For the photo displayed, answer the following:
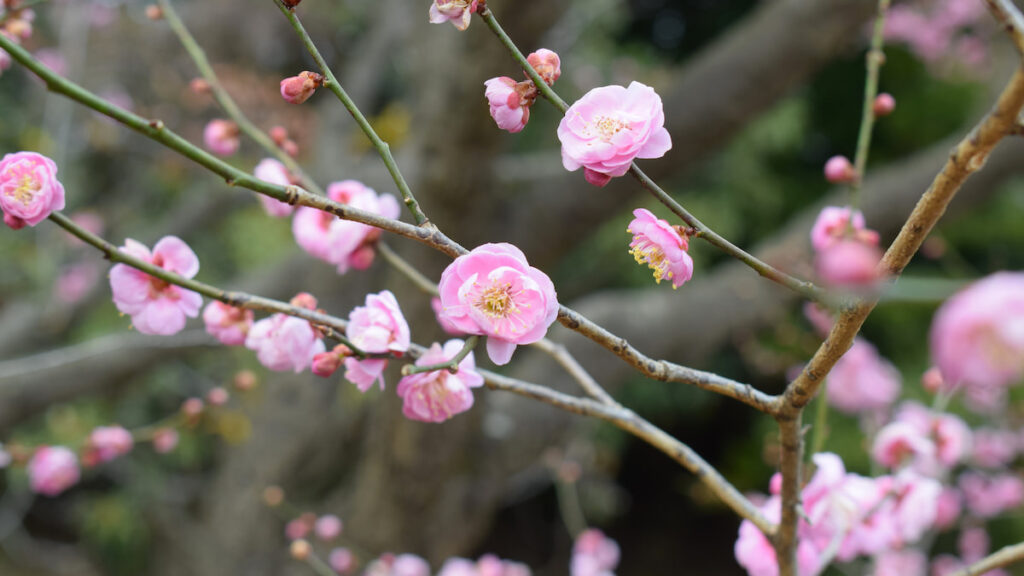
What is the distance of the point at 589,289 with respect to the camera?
306cm

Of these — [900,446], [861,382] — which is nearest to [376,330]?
[900,446]

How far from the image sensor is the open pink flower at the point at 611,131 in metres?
0.33

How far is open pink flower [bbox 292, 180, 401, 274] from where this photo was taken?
1.58 ft

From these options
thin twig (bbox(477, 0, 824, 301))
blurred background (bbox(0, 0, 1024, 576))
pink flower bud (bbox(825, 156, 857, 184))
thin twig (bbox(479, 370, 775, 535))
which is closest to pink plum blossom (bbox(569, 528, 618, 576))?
blurred background (bbox(0, 0, 1024, 576))

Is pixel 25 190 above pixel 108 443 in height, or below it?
above

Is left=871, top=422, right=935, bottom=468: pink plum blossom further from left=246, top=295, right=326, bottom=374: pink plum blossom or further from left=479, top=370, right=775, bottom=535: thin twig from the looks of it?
left=246, top=295, right=326, bottom=374: pink plum blossom

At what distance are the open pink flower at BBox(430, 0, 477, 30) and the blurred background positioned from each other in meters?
0.24

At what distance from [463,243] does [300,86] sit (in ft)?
3.16

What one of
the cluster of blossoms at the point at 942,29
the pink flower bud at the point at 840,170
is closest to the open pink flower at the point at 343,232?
the pink flower bud at the point at 840,170

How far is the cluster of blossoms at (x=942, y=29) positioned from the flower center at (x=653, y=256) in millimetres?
2564

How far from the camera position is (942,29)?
8.59ft

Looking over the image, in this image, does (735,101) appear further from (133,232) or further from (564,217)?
(133,232)

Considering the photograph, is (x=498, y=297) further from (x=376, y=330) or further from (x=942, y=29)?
(x=942, y=29)

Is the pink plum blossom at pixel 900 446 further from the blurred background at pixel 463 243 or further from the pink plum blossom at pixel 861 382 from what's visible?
the pink plum blossom at pixel 861 382
